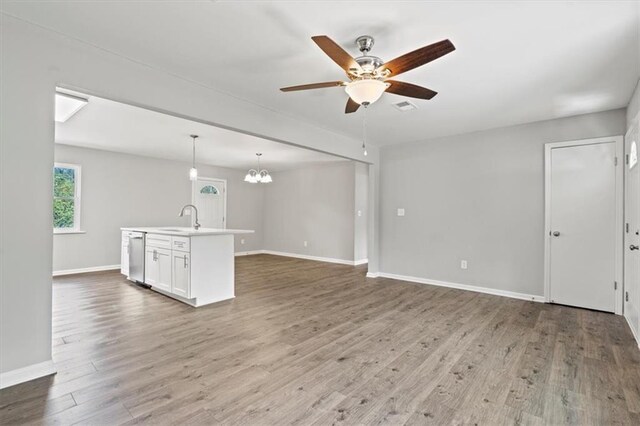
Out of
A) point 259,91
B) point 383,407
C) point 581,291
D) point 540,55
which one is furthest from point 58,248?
point 581,291

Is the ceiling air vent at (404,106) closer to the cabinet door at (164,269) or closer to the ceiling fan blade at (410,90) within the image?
the ceiling fan blade at (410,90)

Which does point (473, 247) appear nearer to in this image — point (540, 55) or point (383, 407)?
point (540, 55)

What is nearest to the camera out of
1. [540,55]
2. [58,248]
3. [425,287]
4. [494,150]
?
[540,55]

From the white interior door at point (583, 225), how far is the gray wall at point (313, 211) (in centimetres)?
398

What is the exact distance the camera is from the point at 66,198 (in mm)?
5789

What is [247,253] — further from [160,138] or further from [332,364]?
[332,364]

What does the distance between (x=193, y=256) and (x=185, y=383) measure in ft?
6.53

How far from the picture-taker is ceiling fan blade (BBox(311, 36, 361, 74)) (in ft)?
5.75

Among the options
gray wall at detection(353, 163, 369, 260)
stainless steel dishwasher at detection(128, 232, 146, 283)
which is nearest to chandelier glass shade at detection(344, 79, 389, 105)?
stainless steel dishwasher at detection(128, 232, 146, 283)

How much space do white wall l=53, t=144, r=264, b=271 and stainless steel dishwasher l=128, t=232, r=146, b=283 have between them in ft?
4.91

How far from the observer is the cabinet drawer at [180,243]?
3.89m

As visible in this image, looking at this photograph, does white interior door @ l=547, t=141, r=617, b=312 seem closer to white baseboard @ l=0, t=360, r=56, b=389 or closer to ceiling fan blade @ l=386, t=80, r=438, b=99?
ceiling fan blade @ l=386, t=80, r=438, b=99

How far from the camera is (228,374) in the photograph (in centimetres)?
223

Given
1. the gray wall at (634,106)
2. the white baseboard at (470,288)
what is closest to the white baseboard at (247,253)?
the white baseboard at (470,288)
